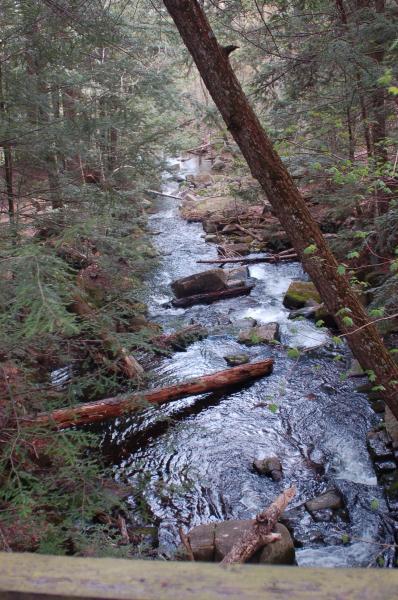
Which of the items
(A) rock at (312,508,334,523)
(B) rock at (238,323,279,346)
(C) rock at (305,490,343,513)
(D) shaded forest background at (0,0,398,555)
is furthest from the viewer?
(B) rock at (238,323,279,346)

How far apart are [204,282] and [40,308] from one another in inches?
366

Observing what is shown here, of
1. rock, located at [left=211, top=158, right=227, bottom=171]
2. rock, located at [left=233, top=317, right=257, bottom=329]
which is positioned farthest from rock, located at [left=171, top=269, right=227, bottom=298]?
rock, located at [left=211, top=158, right=227, bottom=171]

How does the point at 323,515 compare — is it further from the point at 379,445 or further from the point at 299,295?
the point at 299,295

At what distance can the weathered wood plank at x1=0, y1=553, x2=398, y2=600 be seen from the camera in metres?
0.83

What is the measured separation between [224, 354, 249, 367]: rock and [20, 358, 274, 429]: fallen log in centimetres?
47

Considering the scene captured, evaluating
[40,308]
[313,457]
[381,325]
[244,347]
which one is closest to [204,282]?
[244,347]

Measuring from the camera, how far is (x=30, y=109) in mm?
6227

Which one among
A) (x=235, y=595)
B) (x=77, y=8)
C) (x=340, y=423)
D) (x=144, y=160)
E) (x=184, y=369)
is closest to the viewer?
(x=235, y=595)

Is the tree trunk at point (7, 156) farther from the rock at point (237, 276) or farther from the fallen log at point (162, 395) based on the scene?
the rock at point (237, 276)

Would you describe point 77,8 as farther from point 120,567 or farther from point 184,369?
point 120,567

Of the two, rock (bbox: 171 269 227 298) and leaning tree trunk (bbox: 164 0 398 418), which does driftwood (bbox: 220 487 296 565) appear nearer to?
leaning tree trunk (bbox: 164 0 398 418)

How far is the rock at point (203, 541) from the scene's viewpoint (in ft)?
14.9

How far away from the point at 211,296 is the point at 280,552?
7611 millimetres

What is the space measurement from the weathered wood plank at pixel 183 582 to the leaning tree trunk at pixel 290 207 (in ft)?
10.9
